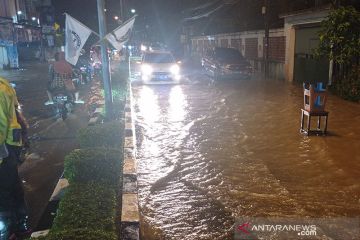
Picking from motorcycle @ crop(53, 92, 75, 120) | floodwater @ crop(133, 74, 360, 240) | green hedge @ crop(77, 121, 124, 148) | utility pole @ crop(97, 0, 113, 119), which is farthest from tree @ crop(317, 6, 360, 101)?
motorcycle @ crop(53, 92, 75, 120)

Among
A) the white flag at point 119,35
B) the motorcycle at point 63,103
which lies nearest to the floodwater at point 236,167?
the motorcycle at point 63,103

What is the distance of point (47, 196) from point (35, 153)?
249 cm

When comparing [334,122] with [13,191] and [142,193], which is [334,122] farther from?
[13,191]

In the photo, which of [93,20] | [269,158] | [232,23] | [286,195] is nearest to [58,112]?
[269,158]

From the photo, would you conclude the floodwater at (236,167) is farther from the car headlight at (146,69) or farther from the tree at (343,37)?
the car headlight at (146,69)

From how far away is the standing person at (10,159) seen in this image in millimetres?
4344

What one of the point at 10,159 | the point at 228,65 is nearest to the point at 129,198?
the point at 10,159

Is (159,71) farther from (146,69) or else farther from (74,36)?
(74,36)

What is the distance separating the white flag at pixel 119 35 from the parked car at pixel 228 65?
41.3ft

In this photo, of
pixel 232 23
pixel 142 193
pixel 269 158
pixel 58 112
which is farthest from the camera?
pixel 232 23

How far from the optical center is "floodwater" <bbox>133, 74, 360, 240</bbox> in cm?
518

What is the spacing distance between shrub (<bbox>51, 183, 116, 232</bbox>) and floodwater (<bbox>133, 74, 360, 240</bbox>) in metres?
0.66

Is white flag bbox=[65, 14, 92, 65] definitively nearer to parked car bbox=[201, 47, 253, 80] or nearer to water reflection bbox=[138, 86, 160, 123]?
water reflection bbox=[138, 86, 160, 123]

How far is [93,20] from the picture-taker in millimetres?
55969
